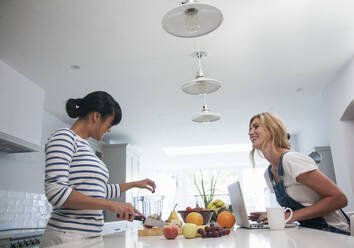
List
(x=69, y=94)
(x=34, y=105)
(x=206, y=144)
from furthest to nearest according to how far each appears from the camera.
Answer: (x=206, y=144) < (x=69, y=94) < (x=34, y=105)

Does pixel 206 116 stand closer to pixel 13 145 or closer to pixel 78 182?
pixel 13 145

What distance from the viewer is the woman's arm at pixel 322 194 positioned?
4.48 ft

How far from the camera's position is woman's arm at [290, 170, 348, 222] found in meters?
1.37

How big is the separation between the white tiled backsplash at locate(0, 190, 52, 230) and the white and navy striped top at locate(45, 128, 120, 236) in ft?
9.01

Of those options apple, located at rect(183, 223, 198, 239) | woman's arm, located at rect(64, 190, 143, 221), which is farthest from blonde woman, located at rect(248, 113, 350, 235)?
woman's arm, located at rect(64, 190, 143, 221)

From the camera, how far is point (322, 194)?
54.6 inches

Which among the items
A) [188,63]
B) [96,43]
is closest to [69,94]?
[96,43]

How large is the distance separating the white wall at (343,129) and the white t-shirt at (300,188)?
249cm

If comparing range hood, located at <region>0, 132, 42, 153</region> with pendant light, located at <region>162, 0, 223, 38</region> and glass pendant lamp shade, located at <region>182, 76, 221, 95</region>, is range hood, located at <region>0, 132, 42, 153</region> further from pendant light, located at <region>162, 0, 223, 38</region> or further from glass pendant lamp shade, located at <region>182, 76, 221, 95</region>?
pendant light, located at <region>162, 0, 223, 38</region>

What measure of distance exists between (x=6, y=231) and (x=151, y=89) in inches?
92.0

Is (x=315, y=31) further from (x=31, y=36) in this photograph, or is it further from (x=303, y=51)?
(x=31, y=36)

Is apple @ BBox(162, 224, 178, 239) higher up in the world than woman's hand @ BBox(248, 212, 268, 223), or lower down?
lower down

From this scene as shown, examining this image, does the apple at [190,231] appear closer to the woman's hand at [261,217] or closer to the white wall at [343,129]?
the woman's hand at [261,217]

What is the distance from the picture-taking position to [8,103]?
10.3 feet
